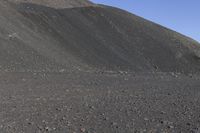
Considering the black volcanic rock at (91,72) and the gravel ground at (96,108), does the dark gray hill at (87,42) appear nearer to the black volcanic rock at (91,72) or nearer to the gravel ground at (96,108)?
the black volcanic rock at (91,72)

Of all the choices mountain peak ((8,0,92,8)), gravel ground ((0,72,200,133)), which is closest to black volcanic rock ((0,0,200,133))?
gravel ground ((0,72,200,133))

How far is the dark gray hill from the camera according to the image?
30312mm

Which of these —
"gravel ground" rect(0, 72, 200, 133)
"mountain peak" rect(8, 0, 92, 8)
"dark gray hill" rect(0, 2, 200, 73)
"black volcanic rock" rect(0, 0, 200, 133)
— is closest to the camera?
"gravel ground" rect(0, 72, 200, 133)

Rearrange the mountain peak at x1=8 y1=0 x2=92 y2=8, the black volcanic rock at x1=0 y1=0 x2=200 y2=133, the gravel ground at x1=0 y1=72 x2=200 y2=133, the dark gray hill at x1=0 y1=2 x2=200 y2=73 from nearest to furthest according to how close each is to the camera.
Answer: the gravel ground at x1=0 y1=72 x2=200 y2=133 < the black volcanic rock at x1=0 y1=0 x2=200 y2=133 < the dark gray hill at x1=0 y1=2 x2=200 y2=73 < the mountain peak at x1=8 y1=0 x2=92 y2=8

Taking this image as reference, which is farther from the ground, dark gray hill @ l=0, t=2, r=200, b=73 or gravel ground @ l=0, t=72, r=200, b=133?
gravel ground @ l=0, t=72, r=200, b=133

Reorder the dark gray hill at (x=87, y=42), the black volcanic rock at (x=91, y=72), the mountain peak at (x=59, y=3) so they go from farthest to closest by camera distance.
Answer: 1. the mountain peak at (x=59, y=3)
2. the dark gray hill at (x=87, y=42)
3. the black volcanic rock at (x=91, y=72)

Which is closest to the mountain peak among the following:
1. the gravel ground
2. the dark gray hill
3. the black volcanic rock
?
the black volcanic rock

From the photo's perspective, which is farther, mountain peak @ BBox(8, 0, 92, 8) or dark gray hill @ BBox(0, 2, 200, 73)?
mountain peak @ BBox(8, 0, 92, 8)

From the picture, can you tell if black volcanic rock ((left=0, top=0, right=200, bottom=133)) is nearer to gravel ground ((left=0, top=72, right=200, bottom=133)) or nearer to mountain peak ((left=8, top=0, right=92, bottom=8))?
gravel ground ((left=0, top=72, right=200, bottom=133))

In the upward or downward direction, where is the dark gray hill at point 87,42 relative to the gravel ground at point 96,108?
downward

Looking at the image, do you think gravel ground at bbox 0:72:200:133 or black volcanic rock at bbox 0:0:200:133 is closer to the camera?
gravel ground at bbox 0:72:200:133

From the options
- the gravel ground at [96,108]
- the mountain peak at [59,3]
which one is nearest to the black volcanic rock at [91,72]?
the gravel ground at [96,108]

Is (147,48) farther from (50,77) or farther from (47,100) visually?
(47,100)

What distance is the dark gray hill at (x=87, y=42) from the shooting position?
99.5ft
